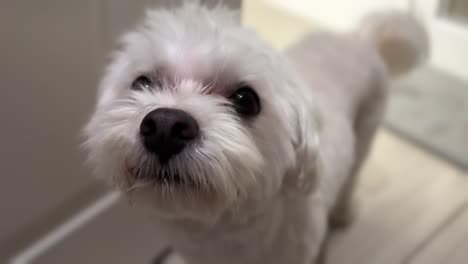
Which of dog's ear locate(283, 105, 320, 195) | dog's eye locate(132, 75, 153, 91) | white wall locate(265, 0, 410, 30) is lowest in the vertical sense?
dog's ear locate(283, 105, 320, 195)

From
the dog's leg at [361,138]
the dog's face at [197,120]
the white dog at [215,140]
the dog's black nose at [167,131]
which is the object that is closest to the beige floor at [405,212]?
the dog's leg at [361,138]

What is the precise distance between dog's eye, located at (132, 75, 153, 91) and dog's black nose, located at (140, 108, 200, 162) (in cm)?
14

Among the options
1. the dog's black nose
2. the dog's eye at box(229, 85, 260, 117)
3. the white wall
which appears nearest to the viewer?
the dog's black nose

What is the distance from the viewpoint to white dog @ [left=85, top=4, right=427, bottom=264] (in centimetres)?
64

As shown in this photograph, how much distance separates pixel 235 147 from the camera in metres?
0.64

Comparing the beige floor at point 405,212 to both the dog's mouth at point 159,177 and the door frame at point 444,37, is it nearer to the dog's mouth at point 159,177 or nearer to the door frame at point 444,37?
the door frame at point 444,37

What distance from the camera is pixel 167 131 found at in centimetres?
61

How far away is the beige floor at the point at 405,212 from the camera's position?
1.26 m

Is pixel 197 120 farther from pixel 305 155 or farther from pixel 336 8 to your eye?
pixel 336 8

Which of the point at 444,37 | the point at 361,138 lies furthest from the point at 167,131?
the point at 444,37

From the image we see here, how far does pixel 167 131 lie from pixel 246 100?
0.17 metres

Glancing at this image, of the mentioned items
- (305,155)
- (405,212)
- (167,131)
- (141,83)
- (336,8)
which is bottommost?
(405,212)

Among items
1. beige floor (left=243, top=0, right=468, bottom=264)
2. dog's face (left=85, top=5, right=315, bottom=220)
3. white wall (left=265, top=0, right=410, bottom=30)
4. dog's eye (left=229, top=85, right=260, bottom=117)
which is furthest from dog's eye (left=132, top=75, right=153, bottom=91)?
white wall (left=265, top=0, right=410, bottom=30)

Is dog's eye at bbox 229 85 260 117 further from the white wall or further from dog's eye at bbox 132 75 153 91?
the white wall
